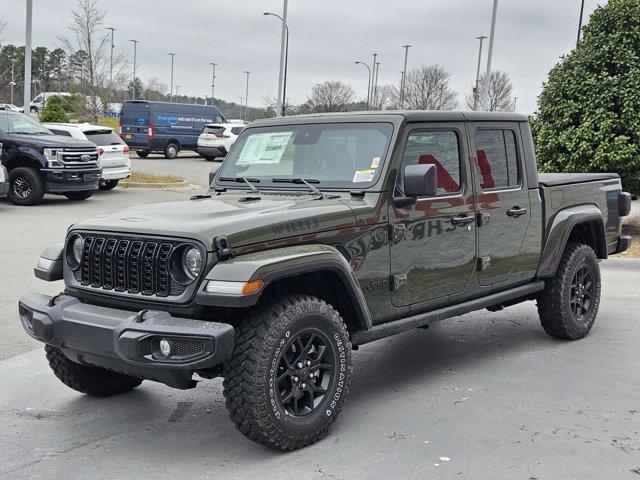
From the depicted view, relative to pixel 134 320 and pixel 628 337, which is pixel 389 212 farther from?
pixel 628 337

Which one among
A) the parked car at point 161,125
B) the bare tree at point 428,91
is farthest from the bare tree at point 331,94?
the parked car at point 161,125

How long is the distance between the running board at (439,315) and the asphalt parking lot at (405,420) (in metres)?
0.50

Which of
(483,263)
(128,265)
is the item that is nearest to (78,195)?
(483,263)

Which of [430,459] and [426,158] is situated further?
[426,158]

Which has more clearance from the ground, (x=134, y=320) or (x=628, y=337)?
(x=134, y=320)

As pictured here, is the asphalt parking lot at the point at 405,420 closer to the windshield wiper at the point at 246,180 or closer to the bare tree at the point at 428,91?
the windshield wiper at the point at 246,180

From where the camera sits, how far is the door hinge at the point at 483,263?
18.2 ft

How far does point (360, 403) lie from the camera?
199 inches

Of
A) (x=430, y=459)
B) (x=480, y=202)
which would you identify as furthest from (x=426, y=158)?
(x=430, y=459)

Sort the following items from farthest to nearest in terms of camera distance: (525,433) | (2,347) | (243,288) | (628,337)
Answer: (628,337) → (2,347) → (525,433) → (243,288)

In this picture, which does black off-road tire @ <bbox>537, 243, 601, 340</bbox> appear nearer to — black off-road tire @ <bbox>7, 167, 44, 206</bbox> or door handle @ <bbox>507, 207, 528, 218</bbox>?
door handle @ <bbox>507, 207, 528, 218</bbox>

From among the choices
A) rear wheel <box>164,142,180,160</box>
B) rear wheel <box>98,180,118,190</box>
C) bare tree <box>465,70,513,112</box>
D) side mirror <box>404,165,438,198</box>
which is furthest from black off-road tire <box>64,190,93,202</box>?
bare tree <box>465,70,513,112</box>

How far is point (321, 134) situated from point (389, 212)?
0.83m

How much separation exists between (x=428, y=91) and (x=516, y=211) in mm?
46136
